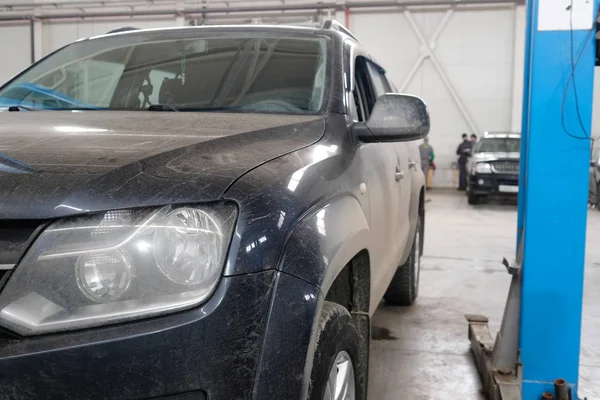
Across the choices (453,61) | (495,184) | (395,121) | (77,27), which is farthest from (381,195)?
(77,27)

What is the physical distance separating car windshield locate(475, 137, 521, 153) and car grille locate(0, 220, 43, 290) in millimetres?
10721

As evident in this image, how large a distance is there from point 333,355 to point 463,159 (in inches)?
527

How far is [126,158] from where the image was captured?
1182mm

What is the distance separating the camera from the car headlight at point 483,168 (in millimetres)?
10430

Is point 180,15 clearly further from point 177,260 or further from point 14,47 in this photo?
point 177,260

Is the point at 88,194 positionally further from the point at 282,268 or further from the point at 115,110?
the point at 115,110

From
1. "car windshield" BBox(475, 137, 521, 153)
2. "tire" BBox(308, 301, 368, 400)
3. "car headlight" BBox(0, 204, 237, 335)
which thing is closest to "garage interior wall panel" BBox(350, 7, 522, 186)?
"car windshield" BBox(475, 137, 521, 153)

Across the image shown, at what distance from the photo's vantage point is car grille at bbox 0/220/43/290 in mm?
999

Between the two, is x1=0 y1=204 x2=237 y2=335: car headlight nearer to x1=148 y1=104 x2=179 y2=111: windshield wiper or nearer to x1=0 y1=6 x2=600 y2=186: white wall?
x1=148 y1=104 x2=179 y2=111: windshield wiper

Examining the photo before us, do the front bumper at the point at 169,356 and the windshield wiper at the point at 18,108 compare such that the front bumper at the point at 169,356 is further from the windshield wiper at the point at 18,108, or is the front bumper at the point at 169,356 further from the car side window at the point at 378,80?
the car side window at the point at 378,80

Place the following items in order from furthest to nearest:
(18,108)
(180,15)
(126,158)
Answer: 1. (180,15)
2. (18,108)
3. (126,158)

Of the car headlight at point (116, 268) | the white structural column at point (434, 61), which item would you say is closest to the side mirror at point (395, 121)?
the car headlight at point (116, 268)

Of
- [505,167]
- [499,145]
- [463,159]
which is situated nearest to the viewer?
[505,167]

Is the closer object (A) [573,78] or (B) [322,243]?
(B) [322,243]
